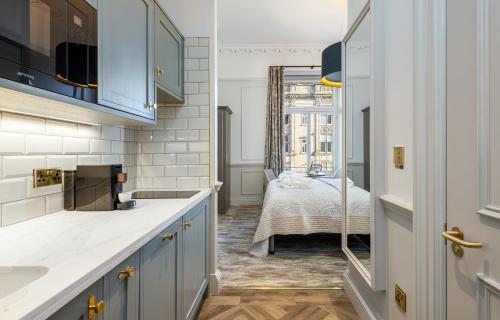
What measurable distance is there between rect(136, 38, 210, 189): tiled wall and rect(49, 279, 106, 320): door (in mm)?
1572

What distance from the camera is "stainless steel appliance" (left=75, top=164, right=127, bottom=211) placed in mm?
1480

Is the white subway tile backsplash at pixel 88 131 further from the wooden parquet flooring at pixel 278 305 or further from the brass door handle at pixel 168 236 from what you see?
the wooden parquet flooring at pixel 278 305

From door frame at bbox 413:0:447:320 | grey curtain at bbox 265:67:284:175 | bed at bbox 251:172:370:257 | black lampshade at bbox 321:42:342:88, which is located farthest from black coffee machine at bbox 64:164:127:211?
grey curtain at bbox 265:67:284:175

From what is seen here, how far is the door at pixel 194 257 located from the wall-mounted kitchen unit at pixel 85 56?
692 millimetres

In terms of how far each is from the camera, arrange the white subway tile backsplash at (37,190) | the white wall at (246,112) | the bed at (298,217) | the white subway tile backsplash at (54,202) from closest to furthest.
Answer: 1. the white subway tile backsplash at (37,190)
2. the white subway tile backsplash at (54,202)
3. the bed at (298,217)
4. the white wall at (246,112)

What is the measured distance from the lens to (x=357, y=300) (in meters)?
2.13

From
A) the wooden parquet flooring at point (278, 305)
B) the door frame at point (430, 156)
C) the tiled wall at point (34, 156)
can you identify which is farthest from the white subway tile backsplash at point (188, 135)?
the door frame at point (430, 156)

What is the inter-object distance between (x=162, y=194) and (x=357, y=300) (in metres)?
1.60

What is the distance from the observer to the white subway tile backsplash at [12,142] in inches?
45.8

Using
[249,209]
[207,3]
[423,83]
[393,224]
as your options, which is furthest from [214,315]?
[249,209]

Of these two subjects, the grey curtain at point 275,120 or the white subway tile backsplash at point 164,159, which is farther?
the grey curtain at point 275,120

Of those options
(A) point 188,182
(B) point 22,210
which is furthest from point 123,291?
(A) point 188,182

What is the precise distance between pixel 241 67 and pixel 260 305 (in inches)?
202

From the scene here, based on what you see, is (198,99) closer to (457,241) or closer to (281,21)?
(457,241)
